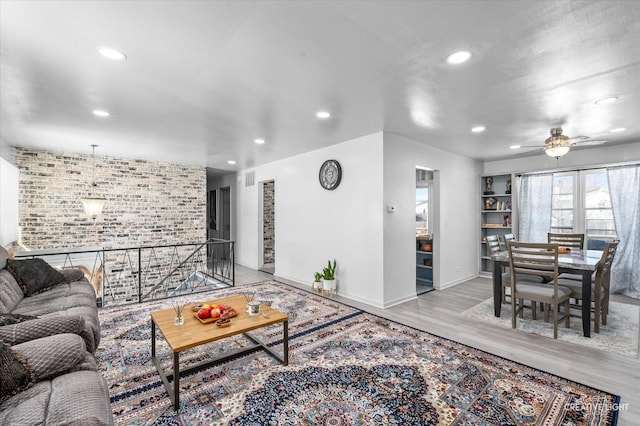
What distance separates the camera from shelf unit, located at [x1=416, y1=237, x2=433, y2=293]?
18.3 ft

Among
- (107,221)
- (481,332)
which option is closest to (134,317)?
(107,221)

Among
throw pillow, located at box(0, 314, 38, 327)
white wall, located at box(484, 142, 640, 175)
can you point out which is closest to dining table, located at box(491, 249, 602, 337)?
white wall, located at box(484, 142, 640, 175)

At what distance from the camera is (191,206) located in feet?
23.2

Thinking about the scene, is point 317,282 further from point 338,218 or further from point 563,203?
point 563,203

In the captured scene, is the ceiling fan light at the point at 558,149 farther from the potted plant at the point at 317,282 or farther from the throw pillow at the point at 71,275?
the throw pillow at the point at 71,275

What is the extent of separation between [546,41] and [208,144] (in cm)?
450

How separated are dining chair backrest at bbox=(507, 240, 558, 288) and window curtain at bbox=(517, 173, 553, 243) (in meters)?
2.97

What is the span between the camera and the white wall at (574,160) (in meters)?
4.91

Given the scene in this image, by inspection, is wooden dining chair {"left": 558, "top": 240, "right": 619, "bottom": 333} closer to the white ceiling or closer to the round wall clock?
the white ceiling

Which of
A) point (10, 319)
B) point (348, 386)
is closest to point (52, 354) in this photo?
point (10, 319)

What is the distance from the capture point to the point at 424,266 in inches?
223

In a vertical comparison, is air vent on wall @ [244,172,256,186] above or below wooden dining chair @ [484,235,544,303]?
above

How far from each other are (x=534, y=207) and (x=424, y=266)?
257 cm

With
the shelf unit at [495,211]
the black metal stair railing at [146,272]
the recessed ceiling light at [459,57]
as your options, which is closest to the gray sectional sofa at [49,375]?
the recessed ceiling light at [459,57]
